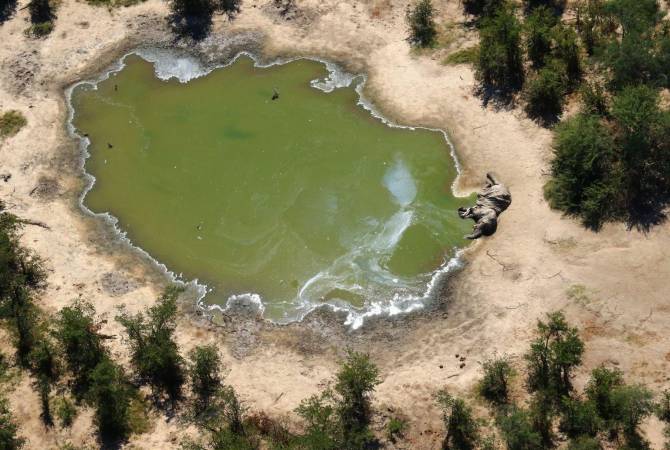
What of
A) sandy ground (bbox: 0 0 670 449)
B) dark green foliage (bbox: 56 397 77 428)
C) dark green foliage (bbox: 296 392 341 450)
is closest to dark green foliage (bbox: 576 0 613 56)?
sandy ground (bbox: 0 0 670 449)

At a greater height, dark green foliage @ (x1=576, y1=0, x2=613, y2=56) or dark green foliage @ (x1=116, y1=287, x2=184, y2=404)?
dark green foliage @ (x1=576, y1=0, x2=613, y2=56)

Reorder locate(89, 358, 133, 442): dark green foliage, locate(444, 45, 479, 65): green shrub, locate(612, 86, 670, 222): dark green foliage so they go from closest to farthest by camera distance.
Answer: locate(89, 358, 133, 442): dark green foliage < locate(612, 86, 670, 222): dark green foliage < locate(444, 45, 479, 65): green shrub

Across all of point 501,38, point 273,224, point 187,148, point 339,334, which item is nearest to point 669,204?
point 501,38


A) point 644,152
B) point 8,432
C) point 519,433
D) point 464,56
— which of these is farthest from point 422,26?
point 8,432

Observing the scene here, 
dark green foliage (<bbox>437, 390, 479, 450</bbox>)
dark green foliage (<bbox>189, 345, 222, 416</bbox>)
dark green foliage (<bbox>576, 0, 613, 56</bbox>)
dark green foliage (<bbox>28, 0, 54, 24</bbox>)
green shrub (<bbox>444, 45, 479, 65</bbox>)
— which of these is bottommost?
dark green foliage (<bbox>189, 345, 222, 416</bbox>)

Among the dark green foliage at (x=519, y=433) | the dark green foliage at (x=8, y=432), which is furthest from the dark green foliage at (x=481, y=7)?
the dark green foliage at (x=8, y=432)

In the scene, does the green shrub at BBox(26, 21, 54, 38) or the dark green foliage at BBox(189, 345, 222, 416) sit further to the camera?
the green shrub at BBox(26, 21, 54, 38)

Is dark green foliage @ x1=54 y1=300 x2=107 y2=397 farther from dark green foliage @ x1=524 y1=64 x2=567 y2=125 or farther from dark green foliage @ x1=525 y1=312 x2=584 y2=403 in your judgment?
dark green foliage @ x1=524 y1=64 x2=567 y2=125
